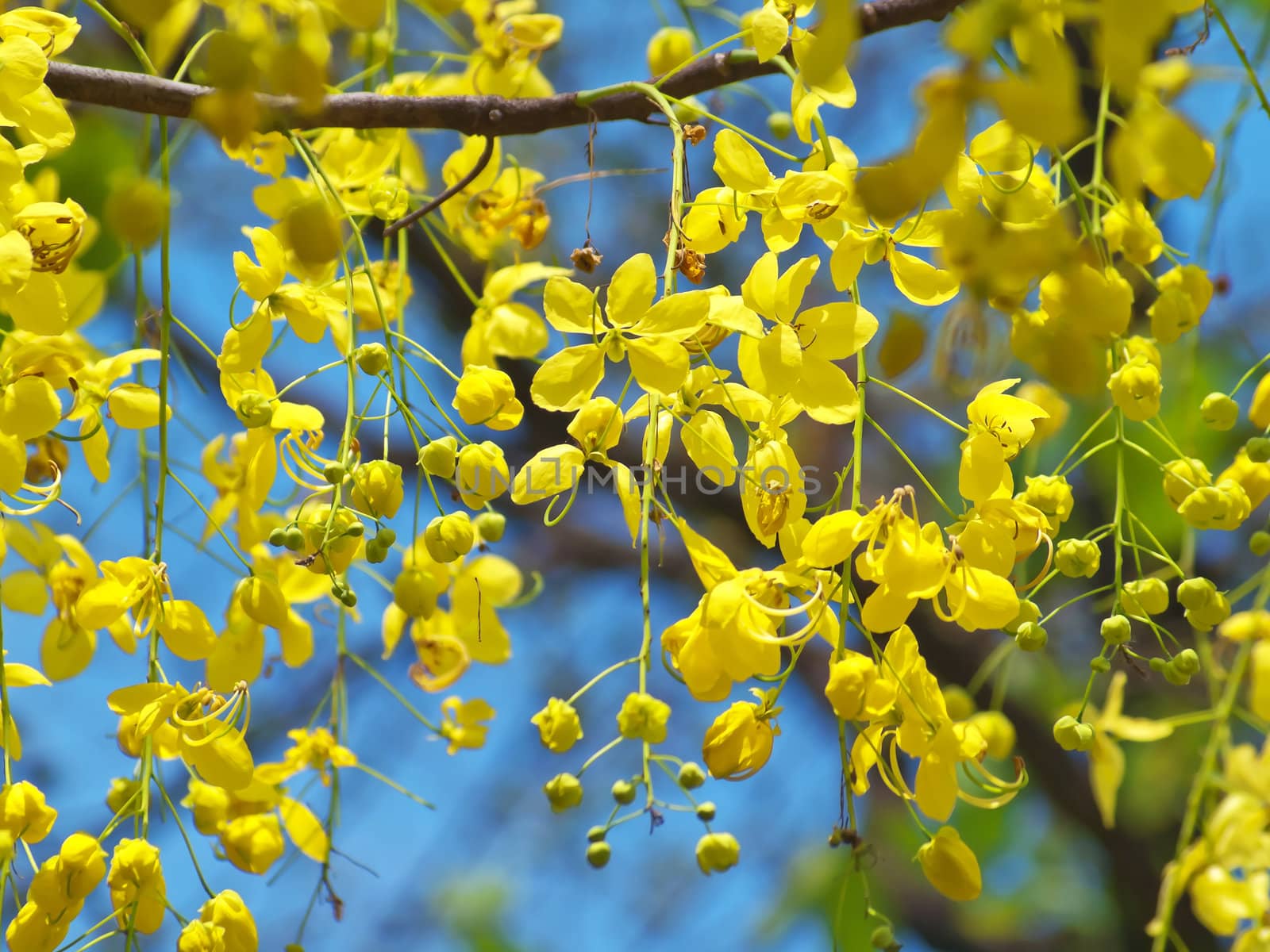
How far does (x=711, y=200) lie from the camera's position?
2.39 feet

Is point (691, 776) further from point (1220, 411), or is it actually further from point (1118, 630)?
point (1220, 411)

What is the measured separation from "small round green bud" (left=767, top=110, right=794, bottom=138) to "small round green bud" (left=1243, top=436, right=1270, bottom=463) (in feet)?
1.30

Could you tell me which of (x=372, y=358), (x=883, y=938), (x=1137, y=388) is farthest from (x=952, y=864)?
(x=372, y=358)

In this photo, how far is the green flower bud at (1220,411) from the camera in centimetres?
76

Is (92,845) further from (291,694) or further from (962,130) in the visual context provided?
(291,694)

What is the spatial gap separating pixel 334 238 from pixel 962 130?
21cm

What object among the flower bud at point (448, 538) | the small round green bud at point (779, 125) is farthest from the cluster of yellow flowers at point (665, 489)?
the small round green bud at point (779, 125)

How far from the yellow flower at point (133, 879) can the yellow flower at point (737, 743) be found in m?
0.32

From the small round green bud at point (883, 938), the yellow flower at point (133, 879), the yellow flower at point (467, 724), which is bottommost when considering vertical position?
the yellow flower at point (467, 724)

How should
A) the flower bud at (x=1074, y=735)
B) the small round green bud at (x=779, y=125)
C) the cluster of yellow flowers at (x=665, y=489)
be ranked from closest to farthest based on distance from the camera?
the cluster of yellow flowers at (x=665, y=489) → the flower bud at (x=1074, y=735) → the small round green bud at (x=779, y=125)

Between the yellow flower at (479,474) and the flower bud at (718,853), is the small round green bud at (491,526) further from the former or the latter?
the flower bud at (718,853)

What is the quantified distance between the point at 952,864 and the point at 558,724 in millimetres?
228

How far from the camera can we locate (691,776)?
0.69 metres

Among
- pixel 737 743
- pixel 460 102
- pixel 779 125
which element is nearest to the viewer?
pixel 737 743
